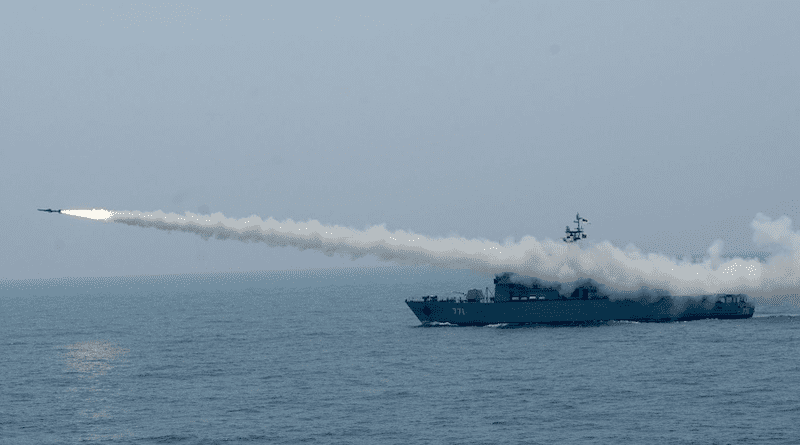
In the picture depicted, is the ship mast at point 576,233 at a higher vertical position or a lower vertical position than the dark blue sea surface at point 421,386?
higher

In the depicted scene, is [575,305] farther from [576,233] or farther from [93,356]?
[93,356]

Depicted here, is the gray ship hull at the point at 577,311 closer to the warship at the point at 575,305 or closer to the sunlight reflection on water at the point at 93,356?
the warship at the point at 575,305

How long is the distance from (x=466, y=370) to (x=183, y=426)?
2001cm

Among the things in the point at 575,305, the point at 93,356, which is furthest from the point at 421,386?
the point at 93,356

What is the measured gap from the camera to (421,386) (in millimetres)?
47844

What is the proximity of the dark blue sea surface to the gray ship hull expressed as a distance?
1.55 metres

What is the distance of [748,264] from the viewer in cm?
7769

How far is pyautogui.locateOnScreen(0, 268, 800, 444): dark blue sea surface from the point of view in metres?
37.5

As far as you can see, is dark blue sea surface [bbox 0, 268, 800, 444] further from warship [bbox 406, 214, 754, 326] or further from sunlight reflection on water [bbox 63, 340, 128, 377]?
warship [bbox 406, 214, 754, 326]

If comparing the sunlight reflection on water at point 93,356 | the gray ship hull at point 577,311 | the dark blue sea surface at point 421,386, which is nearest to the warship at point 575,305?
the gray ship hull at point 577,311

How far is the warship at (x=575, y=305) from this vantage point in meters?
74.1

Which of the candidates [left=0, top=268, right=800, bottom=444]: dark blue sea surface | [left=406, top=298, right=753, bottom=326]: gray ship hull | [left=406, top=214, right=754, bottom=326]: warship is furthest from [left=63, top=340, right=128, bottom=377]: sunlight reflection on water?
[left=406, top=214, right=754, bottom=326]: warship

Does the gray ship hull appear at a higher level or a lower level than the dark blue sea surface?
higher

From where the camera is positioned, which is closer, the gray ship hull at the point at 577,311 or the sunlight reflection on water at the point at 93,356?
the sunlight reflection on water at the point at 93,356
